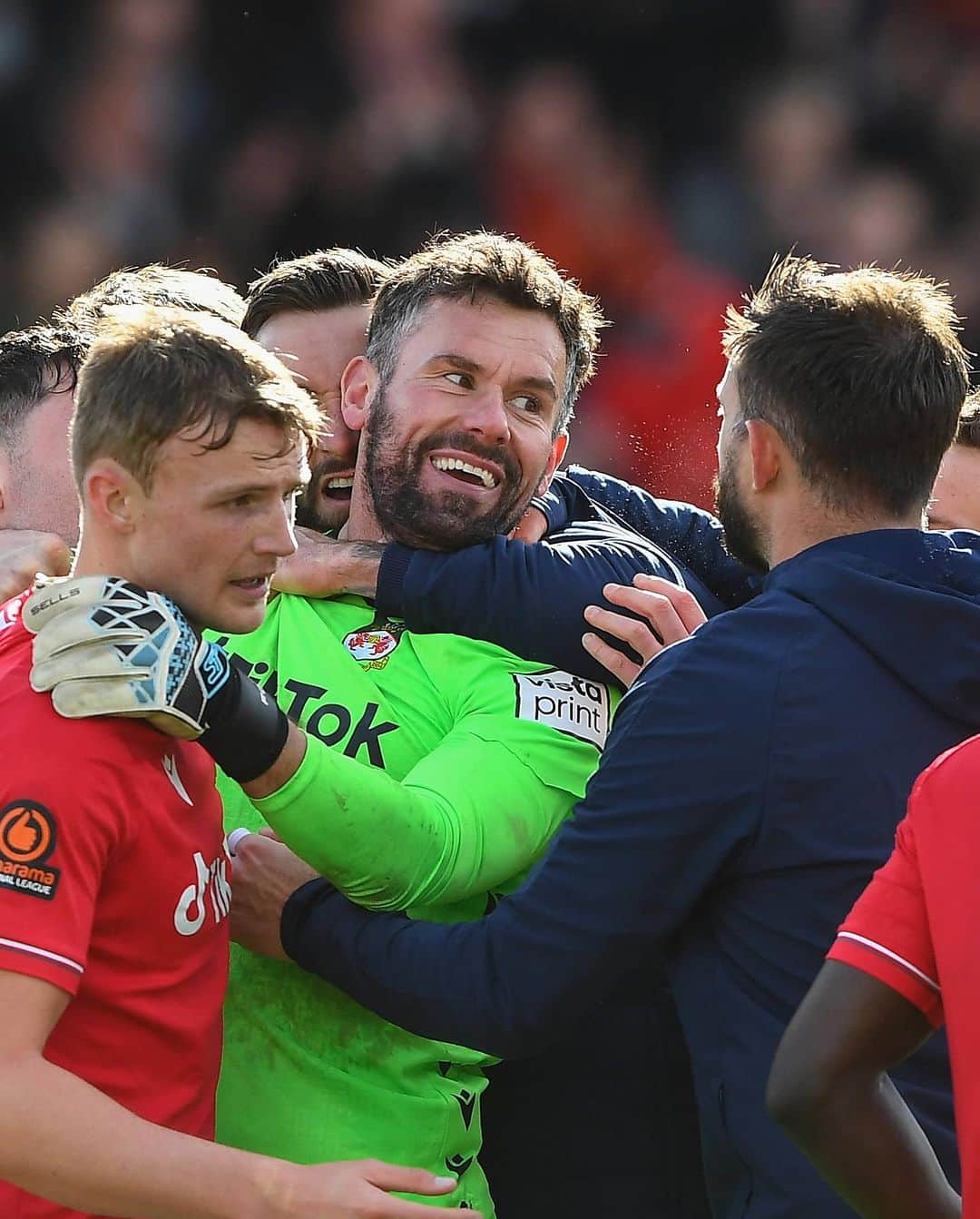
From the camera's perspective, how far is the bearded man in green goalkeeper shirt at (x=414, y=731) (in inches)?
78.4

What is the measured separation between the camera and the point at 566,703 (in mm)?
2324

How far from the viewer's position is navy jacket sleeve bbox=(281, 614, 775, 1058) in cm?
184

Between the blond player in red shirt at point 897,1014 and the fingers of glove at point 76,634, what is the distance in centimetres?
82

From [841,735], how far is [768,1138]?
1.60 feet

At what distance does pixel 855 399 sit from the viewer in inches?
82.4

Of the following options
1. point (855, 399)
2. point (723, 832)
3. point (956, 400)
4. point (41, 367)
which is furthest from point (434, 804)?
point (41, 367)

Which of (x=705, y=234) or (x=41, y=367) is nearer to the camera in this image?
(x=41, y=367)

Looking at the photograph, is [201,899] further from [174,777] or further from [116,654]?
[116,654]

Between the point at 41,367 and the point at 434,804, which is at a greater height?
the point at 41,367

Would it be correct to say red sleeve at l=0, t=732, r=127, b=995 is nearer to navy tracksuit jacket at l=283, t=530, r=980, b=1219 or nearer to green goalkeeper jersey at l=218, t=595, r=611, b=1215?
green goalkeeper jersey at l=218, t=595, r=611, b=1215

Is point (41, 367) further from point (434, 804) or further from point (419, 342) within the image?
point (434, 804)

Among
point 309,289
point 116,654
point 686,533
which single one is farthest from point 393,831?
point 309,289

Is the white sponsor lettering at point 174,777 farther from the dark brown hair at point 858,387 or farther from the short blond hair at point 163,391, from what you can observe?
the dark brown hair at point 858,387

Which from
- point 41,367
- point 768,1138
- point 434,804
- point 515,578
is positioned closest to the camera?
point 768,1138
